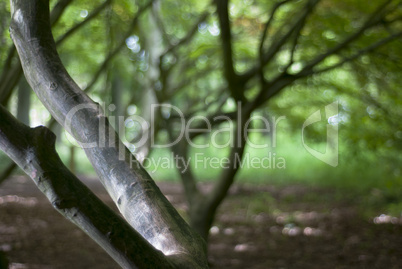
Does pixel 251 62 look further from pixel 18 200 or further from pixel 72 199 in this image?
pixel 72 199

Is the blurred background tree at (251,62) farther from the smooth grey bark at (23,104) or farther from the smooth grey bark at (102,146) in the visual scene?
the smooth grey bark at (102,146)

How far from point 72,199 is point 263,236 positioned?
3.60 m

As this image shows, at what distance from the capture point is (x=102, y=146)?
125 cm

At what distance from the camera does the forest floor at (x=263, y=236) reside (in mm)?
3447

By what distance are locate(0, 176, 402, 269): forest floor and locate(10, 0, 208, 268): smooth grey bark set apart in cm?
215

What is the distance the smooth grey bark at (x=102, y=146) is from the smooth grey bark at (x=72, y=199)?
104mm

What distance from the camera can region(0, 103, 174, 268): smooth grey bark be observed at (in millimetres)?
1013

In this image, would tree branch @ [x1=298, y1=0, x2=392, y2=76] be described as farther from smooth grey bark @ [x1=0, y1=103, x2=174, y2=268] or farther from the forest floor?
smooth grey bark @ [x1=0, y1=103, x2=174, y2=268]


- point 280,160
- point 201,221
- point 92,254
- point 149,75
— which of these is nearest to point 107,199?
point 149,75

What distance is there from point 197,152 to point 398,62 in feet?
26.0

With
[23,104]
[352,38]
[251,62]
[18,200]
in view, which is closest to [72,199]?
[352,38]

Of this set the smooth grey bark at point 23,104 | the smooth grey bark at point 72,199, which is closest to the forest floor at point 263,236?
the smooth grey bark at point 23,104

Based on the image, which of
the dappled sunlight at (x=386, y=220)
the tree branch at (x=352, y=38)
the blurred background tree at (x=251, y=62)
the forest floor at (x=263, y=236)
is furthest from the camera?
the dappled sunlight at (x=386, y=220)

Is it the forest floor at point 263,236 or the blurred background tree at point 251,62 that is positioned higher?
the blurred background tree at point 251,62
